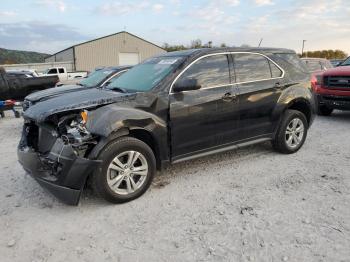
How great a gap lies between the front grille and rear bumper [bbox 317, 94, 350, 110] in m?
0.30

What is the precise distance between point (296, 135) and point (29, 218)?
4.56 m

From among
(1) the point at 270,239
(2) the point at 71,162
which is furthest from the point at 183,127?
(1) the point at 270,239

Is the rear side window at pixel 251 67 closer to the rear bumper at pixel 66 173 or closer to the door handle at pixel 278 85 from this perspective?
the door handle at pixel 278 85

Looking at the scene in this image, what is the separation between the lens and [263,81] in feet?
18.2

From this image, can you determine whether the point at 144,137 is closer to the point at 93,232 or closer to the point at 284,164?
the point at 93,232

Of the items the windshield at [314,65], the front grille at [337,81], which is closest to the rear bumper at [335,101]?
the front grille at [337,81]

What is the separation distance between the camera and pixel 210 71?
16.5 feet

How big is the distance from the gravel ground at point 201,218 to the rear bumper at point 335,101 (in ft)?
12.9

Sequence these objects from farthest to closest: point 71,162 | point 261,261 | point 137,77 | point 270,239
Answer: point 137,77 → point 71,162 → point 270,239 → point 261,261

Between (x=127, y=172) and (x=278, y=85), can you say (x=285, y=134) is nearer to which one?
(x=278, y=85)

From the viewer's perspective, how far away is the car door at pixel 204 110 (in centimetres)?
461

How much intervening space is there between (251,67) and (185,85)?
1467 millimetres

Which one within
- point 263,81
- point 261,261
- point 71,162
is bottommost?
point 261,261

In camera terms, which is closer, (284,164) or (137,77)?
(137,77)
